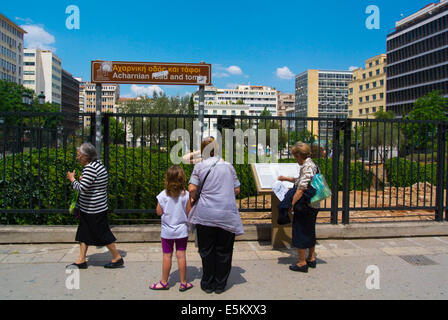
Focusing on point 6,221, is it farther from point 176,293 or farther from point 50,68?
point 50,68

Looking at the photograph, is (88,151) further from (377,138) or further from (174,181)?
(377,138)

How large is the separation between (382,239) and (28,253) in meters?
5.72

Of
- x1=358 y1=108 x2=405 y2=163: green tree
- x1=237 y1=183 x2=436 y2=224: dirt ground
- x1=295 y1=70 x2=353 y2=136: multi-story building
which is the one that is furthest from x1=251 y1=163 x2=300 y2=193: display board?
x1=295 y1=70 x2=353 y2=136: multi-story building

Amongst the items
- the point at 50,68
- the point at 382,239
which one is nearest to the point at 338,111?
the point at 50,68

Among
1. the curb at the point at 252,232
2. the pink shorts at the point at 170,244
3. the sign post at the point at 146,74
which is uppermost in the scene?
the sign post at the point at 146,74

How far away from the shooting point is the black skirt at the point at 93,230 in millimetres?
5082

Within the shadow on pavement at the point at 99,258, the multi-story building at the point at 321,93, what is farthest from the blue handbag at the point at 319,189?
the multi-story building at the point at 321,93

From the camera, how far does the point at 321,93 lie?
180000 millimetres

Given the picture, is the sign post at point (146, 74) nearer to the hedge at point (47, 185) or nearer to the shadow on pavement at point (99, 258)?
the hedge at point (47, 185)

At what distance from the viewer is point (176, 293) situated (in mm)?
4453

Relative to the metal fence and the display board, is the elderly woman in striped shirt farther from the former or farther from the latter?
the display board

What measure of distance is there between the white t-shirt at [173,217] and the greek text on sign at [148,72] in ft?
7.60

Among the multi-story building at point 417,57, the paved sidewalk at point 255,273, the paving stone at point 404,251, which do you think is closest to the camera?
the paved sidewalk at point 255,273

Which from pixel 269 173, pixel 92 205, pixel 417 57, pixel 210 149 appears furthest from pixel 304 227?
pixel 417 57
